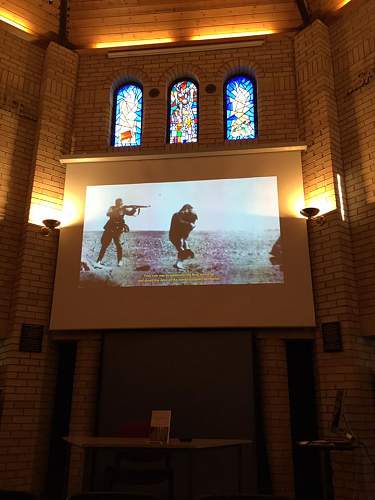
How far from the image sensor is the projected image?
5.67 metres

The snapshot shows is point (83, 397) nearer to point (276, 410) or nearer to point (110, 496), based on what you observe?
point (276, 410)

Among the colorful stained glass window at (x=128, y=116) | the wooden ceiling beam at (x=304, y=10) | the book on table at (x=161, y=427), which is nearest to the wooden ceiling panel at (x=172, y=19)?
the wooden ceiling beam at (x=304, y=10)

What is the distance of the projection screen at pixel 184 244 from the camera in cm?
552

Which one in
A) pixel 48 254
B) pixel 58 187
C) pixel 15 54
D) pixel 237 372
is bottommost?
pixel 237 372

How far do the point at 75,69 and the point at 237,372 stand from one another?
4.86 m

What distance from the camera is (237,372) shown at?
209 inches

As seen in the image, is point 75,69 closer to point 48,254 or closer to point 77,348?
point 48,254

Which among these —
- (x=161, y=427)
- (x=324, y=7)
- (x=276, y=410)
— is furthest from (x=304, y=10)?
(x=161, y=427)

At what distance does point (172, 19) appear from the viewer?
688 cm

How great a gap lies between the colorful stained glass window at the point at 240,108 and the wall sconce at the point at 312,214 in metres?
1.50

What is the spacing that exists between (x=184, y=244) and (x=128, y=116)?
2326 mm

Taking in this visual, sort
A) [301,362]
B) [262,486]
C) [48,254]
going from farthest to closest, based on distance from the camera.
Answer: [48,254] < [301,362] < [262,486]

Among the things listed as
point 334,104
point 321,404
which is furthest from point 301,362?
point 334,104

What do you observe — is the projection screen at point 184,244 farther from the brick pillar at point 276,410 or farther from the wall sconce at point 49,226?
the brick pillar at point 276,410
